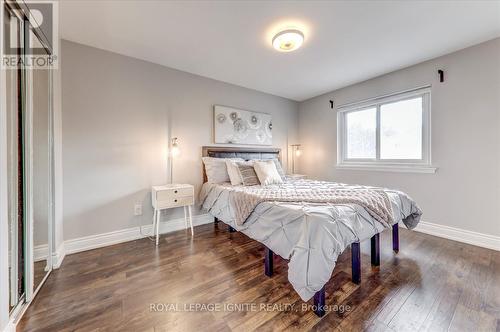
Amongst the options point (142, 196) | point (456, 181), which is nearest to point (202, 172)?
point (142, 196)

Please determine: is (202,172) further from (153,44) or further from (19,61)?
(19,61)

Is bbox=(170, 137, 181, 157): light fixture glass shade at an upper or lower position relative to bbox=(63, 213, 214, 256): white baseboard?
upper

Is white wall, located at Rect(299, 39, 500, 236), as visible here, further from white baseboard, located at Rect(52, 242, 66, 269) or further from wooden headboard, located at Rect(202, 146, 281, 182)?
white baseboard, located at Rect(52, 242, 66, 269)

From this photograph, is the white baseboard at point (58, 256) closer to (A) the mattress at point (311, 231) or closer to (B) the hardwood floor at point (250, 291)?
(B) the hardwood floor at point (250, 291)

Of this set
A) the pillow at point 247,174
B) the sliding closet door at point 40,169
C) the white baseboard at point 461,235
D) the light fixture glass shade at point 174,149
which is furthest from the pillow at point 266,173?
the sliding closet door at point 40,169

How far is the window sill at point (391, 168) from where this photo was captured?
278 centimetres

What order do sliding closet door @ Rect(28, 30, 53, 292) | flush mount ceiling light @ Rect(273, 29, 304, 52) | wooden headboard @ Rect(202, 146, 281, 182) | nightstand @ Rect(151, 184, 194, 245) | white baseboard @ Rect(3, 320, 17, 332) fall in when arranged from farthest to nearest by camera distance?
wooden headboard @ Rect(202, 146, 281, 182), nightstand @ Rect(151, 184, 194, 245), flush mount ceiling light @ Rect(273, 29, 304, 52), sliding closet door @ Rect(28, 30, 53, 292), white baseboard @ Rect(3, 320, 17, 332)

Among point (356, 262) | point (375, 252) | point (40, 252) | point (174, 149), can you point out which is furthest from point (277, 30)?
point (40, 252)

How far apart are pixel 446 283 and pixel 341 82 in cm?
308

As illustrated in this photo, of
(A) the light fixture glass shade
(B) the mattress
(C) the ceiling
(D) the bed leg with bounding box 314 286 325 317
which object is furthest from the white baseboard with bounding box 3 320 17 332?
A: (C) the ceiling

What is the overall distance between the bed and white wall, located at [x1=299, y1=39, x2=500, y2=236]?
847 millimetres

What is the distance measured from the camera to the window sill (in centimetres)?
278

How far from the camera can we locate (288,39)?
2.10m

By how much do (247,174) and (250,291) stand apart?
1.56 meters
